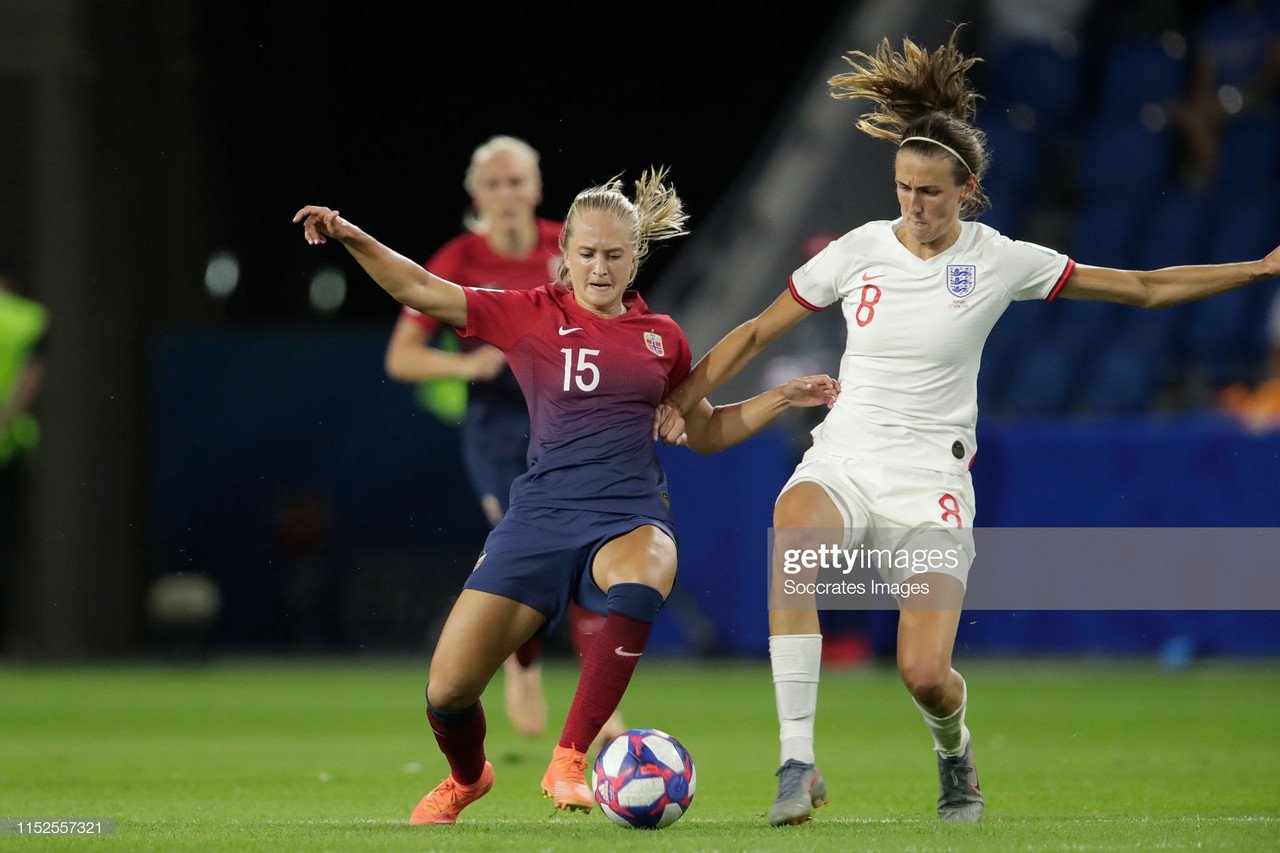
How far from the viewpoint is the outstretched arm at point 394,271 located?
18.3 feet

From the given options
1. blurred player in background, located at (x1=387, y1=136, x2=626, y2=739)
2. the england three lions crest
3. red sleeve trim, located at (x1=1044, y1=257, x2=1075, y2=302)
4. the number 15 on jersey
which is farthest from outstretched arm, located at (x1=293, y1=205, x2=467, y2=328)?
blurred player in background, located at (x1=387, y1=136, x2=626, y2=739)

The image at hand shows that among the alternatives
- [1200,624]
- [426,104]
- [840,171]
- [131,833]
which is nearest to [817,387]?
[131,833]

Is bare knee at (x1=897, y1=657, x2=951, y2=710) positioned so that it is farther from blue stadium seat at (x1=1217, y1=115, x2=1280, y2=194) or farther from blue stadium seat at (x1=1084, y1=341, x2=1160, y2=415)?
blue stadium seat at (x1=1217, y1=115, x2=1280, y2=194)

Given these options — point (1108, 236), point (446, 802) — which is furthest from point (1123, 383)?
point (446, 802)

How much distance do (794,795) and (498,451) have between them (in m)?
2.89

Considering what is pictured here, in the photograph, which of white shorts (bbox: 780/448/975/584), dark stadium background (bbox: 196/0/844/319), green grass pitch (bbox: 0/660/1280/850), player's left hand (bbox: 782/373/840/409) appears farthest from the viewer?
dark stadium background (bbox: 196/0/844/319)

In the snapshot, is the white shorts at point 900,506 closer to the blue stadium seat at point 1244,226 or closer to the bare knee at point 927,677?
the bare knee at point 927,677

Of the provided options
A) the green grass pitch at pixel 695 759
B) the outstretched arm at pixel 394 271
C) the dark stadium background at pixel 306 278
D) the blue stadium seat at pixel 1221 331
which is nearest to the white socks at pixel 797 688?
the green grass pitch at pixel 695 759

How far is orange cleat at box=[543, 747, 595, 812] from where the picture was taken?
17.4 ft

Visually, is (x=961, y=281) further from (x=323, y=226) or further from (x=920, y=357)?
(x=323, y=226)

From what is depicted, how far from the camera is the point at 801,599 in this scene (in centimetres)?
559

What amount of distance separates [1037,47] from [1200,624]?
579 cm

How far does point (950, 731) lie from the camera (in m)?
5.67

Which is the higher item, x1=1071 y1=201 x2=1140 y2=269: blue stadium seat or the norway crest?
the norway crest
